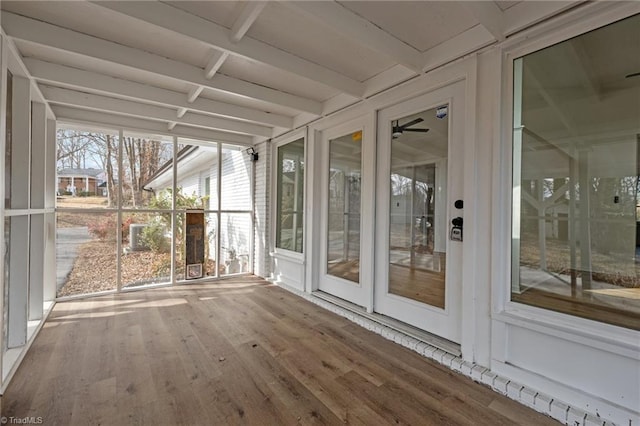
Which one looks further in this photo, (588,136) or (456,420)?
(588,136)

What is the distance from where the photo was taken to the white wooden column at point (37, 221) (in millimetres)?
3107

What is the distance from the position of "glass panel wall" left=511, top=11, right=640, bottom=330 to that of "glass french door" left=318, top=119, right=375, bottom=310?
1.50m

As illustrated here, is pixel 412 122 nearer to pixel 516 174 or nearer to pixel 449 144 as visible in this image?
pixel 449 144

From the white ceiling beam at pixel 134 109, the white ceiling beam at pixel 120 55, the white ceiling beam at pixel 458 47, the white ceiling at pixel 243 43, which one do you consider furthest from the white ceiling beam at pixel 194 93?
the white ceiling beam at pixel 458 47

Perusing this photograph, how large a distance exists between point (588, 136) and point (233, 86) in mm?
3266

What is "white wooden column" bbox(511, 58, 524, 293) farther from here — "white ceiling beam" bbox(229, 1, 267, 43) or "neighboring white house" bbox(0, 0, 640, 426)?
"white ceiling beam" bbox(229, 1, 267, 43)

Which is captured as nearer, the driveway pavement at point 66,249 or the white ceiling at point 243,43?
the white ceiling at point 243,43

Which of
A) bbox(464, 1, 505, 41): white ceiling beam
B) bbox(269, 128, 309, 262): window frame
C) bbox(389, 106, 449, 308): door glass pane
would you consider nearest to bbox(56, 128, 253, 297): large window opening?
bbox(269, 128, 309, 262): window frame

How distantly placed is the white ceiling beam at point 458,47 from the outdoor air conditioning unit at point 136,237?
4598mm

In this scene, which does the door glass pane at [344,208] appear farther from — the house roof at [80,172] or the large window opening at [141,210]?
the house roof at [80,172]

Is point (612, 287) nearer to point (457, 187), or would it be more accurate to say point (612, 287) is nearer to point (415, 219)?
point (457, 187)

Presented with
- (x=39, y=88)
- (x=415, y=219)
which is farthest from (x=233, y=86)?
(x=415, y=219)

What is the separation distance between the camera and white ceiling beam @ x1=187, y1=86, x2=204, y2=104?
10.7 feet

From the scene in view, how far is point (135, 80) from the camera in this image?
3.28m
